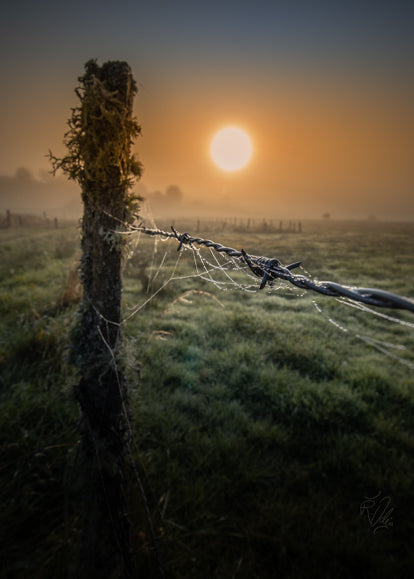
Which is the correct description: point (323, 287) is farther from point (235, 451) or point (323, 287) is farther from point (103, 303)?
point (235, 451)

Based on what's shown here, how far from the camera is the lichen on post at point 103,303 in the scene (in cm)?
181

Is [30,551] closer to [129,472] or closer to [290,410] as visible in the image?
[129,472]

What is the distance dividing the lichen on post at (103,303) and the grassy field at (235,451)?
0.23 m

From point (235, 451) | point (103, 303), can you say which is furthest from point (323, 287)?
point (235, 451)

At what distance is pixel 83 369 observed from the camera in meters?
2.04

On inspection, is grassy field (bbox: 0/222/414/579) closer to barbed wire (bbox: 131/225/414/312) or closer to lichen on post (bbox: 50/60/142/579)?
barbed wire (bbox: 131/225/414/312)

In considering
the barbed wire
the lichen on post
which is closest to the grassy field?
the barbed wire

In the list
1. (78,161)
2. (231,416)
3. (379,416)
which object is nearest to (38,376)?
(231,416)

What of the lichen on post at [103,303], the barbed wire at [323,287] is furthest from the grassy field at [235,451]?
the lichen on post at [103,303]

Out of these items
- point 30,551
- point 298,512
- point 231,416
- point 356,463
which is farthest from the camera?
point 231,416

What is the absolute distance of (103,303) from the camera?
2.04 metres

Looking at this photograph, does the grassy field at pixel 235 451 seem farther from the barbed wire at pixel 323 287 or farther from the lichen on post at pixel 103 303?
the lichen on post at pixel 103 303

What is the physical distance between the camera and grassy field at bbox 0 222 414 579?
6.82 feet

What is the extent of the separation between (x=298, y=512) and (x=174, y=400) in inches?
74.6
